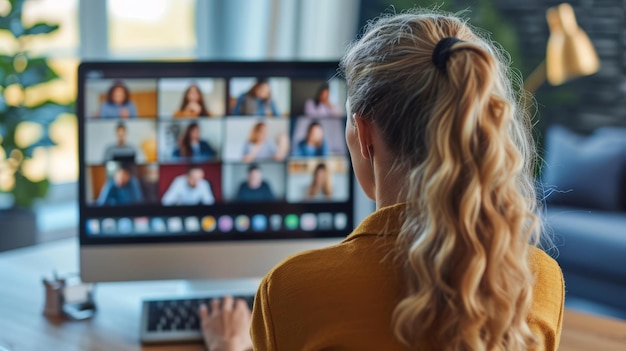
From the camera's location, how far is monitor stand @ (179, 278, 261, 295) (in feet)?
5.49

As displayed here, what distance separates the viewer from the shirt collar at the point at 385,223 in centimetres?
96

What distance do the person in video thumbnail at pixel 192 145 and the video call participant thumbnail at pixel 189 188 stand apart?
2cm

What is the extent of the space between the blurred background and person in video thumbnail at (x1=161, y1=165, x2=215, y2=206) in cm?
141

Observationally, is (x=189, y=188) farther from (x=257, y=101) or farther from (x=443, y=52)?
(x=443, y=52)

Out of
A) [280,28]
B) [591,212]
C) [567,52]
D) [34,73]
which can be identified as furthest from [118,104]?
[591,212]

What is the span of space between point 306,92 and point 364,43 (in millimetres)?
564

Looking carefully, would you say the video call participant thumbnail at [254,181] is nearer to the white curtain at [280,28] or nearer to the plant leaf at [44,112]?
the plant leaf at [44,112]

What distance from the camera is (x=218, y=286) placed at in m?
1.72

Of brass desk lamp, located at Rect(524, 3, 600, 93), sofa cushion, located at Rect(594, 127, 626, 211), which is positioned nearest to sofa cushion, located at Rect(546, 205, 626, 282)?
sofa cushion, located at Rect(594, 127, 626, 211)

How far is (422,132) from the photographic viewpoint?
3.00ft

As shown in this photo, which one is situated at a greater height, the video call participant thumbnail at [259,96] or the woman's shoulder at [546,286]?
the video call participant thumbnail at [259,96]

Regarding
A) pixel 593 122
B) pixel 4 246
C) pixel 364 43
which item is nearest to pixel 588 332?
pixel 364 43

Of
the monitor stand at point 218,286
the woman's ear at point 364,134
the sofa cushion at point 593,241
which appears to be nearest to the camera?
the woman's ear at point 364,134

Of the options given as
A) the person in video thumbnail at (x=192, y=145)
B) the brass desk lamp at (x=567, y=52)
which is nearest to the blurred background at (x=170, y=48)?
the brass desk lamp at (x=567, y=52)
